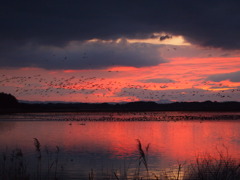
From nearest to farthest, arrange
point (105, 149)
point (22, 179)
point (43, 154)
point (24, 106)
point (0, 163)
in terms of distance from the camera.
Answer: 1. point (22, 179)
2. point (0, 163)
3. point (43, 154)
4. point (105, 149)
5. point (24, 106)

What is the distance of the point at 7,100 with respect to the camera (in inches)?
4481

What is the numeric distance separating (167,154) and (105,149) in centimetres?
422

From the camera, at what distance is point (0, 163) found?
49.8ft

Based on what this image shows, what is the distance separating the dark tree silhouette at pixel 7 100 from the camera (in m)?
111

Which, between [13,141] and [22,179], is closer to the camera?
[22,179]

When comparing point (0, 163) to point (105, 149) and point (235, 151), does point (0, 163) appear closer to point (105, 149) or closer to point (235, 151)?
point (105, 149)

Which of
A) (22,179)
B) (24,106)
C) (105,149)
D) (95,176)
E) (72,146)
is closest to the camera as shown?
(22,179)

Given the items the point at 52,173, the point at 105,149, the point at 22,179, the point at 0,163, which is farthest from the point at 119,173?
the point at 105,149

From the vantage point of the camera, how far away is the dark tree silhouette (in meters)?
111

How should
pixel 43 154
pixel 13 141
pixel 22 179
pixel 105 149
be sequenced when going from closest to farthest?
1. pixel 22 179
2. pixel 43 154
3. pixel 105 149
4. pixel 13 141

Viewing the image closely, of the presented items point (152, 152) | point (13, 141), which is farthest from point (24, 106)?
point (152, 152)

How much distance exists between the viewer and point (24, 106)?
128 m

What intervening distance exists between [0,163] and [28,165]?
1289mm

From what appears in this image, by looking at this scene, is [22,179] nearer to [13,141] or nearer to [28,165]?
[28,165]
